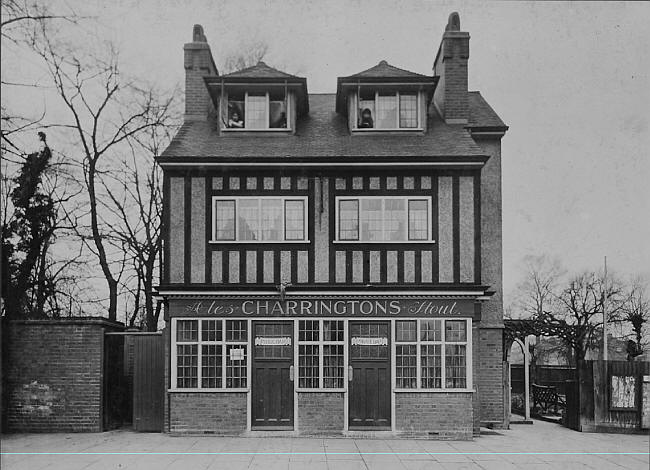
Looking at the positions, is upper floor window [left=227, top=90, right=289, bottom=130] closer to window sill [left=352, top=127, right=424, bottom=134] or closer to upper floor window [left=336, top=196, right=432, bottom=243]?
window sill [left=352, top=127, right=424, bottom=134]

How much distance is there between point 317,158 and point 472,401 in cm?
668

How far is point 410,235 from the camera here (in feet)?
59.7

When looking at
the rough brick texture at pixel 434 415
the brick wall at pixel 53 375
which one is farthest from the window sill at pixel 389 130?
the brick wall at pixel 53 375

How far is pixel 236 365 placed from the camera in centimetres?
1802

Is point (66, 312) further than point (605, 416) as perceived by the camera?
Yes

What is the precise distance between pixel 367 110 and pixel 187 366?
778 cm

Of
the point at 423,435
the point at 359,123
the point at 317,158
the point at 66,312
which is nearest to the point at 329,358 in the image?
the point at 423,435

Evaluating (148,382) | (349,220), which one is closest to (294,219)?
(349,220)

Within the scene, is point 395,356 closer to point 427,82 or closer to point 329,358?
point 329,358

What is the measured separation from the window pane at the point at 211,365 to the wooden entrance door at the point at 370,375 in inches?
121

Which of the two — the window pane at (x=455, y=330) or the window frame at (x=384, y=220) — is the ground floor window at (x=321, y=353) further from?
the window pane at (x=455, y=330)

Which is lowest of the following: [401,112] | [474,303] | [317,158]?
[474,303]

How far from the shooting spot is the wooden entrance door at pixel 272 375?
17859mm

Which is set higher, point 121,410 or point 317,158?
point 317,158
